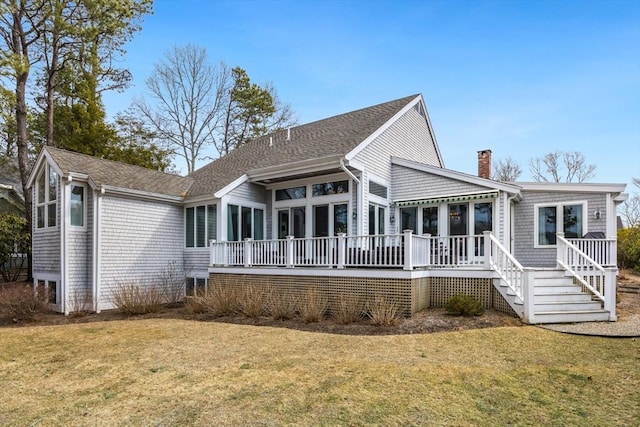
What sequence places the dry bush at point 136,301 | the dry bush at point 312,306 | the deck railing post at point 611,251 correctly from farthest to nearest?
the dry bush at point 136,301
the deck railing post at point 611,251
the dry bush at point 312,306

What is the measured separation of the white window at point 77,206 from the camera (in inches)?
468

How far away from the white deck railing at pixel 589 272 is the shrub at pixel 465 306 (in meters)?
2.68

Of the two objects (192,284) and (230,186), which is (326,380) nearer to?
(230,186)

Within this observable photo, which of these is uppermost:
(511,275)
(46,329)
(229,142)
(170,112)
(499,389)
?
(170,112)

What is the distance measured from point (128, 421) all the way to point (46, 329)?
679cm

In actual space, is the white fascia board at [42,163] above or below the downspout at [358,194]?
above

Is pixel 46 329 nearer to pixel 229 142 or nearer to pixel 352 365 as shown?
pixel 352 365

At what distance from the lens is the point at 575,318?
8.55m

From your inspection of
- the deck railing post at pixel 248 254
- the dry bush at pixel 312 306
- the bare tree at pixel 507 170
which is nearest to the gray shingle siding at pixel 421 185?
the dry bush at pixel 312 306

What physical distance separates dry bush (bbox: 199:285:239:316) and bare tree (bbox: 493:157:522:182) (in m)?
35.4

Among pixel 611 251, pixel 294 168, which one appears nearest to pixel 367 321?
pixel 294 168

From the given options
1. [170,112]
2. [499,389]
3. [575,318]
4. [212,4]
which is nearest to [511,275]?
[575,318]

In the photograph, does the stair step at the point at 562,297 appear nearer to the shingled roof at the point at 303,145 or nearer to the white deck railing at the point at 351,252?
the white deck railing at the point at 351,252

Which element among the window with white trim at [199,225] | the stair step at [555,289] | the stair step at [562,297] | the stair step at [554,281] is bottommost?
the stair step at [562,297]
